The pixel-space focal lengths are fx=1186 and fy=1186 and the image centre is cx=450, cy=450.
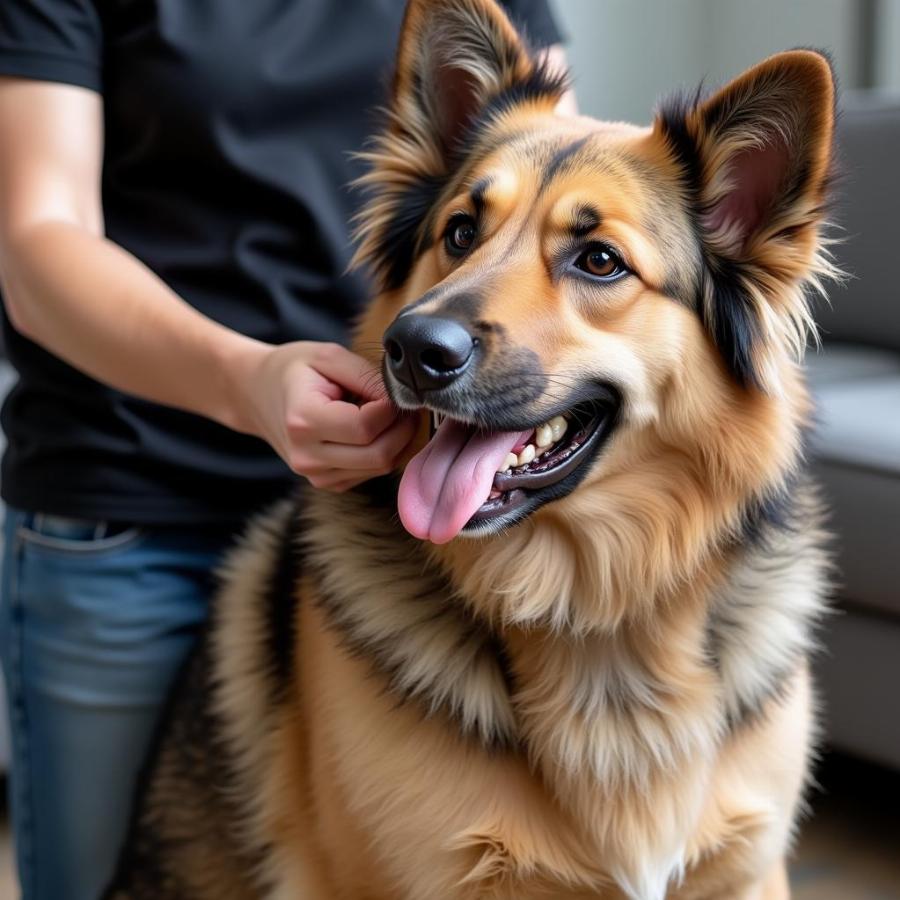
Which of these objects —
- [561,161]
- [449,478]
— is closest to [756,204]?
[561,161]

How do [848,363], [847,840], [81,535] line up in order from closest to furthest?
[81,535], [847,840], [848,363]

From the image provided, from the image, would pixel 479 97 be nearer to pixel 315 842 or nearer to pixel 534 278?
pixel 534 278

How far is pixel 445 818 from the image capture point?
1148mm

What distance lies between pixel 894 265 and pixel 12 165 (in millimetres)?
1960

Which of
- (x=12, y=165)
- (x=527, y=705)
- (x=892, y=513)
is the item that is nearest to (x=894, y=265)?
(x=892, y=513)

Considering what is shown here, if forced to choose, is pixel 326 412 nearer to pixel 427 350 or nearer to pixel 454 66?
pixel 427 350

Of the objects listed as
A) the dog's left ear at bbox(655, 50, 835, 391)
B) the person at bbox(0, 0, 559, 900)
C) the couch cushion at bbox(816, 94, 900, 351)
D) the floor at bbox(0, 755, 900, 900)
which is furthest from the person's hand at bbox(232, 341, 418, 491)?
the couch cushion at bbox(816, 94, 900, 351)

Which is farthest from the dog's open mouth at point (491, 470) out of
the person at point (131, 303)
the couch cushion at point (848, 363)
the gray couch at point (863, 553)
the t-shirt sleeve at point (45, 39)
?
the couch cushion at point (848, 363)

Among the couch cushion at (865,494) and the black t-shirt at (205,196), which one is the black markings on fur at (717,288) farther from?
the couch cushion at (865,494)

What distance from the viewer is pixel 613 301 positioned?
1.16 m

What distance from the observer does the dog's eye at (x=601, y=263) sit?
1170mm

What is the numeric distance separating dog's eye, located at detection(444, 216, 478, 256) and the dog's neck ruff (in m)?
0.29

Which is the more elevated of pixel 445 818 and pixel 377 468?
pixel 377 468

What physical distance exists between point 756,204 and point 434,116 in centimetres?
37
